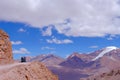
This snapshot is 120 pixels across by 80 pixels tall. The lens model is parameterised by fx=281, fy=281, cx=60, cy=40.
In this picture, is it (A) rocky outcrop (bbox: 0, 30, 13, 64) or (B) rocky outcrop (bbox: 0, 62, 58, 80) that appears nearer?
(B) rocky outcrop (bbox: 0, 62, 58, 80)

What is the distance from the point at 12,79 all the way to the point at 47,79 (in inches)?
181

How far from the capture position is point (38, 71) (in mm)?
35812

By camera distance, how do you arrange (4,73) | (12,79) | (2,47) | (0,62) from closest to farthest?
(12,79) < (4,73) < (0,62) < (2,47)

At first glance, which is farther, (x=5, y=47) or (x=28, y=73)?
(x=5, y=47)

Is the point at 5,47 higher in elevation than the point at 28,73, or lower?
higher

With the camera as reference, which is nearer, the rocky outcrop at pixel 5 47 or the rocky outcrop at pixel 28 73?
the rocky outcrop at pixel 28 73

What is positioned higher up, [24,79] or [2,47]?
[2,47]

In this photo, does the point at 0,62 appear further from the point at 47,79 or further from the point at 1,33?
the point at 47,79

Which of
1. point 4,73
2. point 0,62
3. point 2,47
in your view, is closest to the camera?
point 4,73

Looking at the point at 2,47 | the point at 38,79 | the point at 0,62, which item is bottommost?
the point at 38,79

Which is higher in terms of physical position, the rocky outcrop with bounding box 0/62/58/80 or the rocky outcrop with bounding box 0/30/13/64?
the rocky outcrop with bounding box 0/30/13/64

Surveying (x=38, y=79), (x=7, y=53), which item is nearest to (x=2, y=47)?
(x=7, y=53)

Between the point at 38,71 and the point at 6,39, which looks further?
the point at 6,39

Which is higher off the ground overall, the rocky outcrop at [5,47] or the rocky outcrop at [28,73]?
the rocky outcrop at [5,47]
